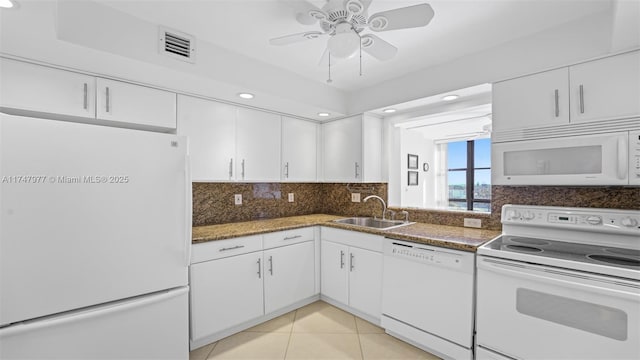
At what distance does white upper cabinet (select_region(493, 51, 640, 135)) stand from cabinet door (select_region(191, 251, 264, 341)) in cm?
225

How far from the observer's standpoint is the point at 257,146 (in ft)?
9.05

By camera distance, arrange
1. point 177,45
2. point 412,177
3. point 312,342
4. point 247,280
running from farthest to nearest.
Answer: point 412,177 < point 247,280 < point 312,342 < point 177,45

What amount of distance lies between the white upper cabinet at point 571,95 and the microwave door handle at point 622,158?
5.9 inches

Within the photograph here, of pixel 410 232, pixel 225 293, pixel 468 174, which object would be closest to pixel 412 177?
pixel 410 232

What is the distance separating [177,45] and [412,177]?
9.12ft

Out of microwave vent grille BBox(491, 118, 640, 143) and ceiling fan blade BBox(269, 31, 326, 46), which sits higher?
ceiling fan blade BBox(269, 31, 326, 46)

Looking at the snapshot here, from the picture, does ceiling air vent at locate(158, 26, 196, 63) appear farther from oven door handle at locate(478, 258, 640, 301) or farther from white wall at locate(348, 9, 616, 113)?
oven door handle at locate(478, 258, 640, 301)

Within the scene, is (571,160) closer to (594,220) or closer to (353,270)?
(594,220)

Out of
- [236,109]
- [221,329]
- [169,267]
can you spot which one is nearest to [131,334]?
[169,267]

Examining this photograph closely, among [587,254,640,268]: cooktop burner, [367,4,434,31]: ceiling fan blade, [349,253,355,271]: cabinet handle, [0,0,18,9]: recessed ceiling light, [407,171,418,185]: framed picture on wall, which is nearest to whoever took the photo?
[0,0,18,9]: recessed ceiling light

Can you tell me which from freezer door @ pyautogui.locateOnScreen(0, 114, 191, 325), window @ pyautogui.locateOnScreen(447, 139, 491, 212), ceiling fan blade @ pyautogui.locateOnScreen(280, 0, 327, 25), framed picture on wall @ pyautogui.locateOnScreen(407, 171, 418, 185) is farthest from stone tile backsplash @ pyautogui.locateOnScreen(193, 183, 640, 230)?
window @ pyautogui.locateOnScreen(447, 139, 491, 212)

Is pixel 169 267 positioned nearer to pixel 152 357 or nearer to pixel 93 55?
pixel 152 357

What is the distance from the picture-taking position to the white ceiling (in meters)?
1.60

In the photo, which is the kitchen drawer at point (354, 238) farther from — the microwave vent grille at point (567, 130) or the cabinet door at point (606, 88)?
the cabinet door at point (606, 88)
